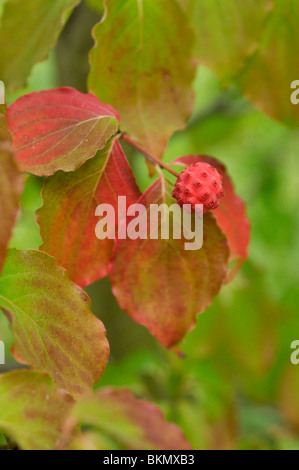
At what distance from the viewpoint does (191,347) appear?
3.42ft

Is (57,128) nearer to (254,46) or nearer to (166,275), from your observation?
(166,275)

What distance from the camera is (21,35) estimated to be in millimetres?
625

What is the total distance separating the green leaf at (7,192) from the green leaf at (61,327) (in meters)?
0.10

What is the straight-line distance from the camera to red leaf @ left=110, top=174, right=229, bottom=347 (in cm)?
47

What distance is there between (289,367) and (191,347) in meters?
0.24

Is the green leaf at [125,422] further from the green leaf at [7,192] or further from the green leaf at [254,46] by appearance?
the green leaf at [254,46]

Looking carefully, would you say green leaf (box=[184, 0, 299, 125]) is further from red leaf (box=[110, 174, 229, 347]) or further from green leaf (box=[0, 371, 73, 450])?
green leaf (box=[0, 371, 73, 450])

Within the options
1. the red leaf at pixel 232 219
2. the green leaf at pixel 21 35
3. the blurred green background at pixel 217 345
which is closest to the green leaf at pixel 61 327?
the red leaf at pixel 232 219

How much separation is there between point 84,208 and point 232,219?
0.17 m

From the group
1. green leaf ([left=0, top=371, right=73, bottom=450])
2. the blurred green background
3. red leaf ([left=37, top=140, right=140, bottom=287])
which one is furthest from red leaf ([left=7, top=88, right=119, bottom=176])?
the blurred green background

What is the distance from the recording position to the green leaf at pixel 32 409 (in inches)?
12.8

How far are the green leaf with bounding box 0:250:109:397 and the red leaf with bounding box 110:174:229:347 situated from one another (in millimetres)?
71
